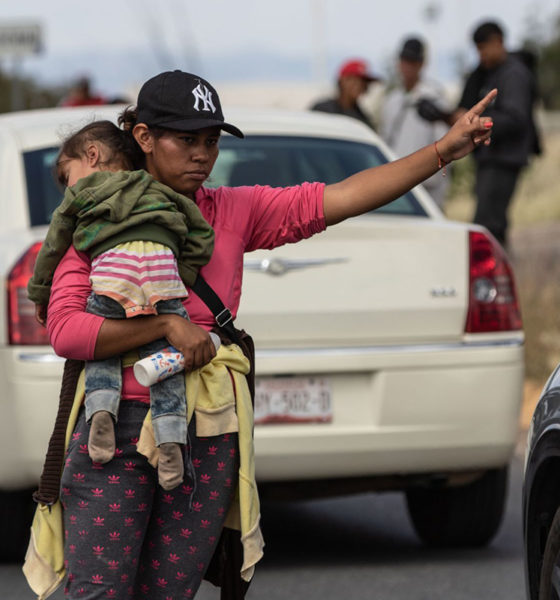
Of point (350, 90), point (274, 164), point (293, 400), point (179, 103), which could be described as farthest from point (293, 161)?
point (350, 90)

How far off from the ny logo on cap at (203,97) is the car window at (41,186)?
2318 mm

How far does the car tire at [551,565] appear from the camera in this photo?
11.7ft

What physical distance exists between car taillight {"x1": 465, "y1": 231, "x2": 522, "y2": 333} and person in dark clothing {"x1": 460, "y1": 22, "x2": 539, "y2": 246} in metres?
4.28

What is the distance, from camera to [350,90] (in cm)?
1105

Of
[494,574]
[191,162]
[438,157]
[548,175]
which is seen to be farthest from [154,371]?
[548,175]

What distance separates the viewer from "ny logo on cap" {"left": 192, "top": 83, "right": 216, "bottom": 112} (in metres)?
3.57

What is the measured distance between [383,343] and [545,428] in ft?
6.30

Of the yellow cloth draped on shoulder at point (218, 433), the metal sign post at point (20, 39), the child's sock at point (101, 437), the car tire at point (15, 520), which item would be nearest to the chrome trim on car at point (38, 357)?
the car tire at point (15, 520)

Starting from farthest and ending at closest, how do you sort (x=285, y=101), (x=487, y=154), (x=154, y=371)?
(x=285, y=101) → (x=487, y=154) → (x=154, y=371)

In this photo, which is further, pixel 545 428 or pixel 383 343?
pixel 383 343

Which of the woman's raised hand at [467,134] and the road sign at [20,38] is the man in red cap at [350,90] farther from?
the woman's raised hand at [467,134]

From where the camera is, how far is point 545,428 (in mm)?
3801

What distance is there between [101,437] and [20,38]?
13036 mm

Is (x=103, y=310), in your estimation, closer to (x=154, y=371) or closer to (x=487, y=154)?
(x=154, y=371)
